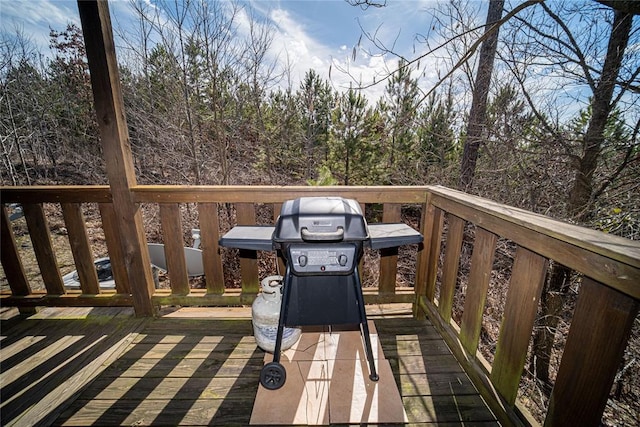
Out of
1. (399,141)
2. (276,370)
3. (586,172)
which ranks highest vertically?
(399,141)

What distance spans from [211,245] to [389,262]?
1.27 meters

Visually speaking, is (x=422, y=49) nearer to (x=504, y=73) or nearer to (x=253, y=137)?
(x=504, y=73)

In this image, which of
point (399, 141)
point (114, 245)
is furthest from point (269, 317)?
point (399, 141)

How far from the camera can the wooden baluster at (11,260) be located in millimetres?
1779

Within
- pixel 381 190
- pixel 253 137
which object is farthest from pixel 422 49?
pixel 253 137

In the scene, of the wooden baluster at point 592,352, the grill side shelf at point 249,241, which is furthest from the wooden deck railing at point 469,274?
the grill side shelf at point 249,241

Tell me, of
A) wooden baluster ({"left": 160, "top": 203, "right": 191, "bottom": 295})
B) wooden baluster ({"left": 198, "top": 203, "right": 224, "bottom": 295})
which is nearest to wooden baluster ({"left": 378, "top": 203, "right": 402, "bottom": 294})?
wooden baluster ({"left": 198, "top": 203, "right": 224, "bottom": 295})

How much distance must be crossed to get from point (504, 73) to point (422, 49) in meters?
1.78

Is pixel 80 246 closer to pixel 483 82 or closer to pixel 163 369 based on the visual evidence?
pixel 163 369

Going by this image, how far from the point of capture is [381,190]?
68.5 inches

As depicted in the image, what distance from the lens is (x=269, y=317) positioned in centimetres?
144

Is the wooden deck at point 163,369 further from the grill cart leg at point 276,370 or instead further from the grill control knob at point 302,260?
the grill control knob at point 302,260

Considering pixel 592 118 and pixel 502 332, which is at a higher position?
pixel 592 118

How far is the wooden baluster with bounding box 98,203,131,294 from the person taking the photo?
1743mm
